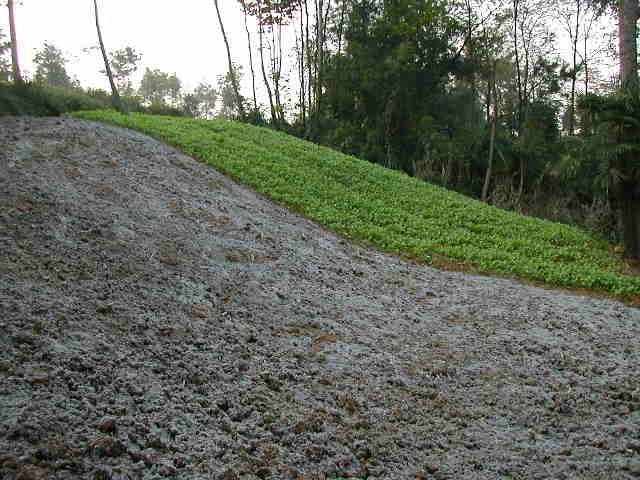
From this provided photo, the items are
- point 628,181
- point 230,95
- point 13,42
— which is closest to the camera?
point 628,181

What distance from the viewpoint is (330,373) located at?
10.9ft

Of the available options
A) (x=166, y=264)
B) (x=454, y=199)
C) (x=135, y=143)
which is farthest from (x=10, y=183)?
(x=454, y=199)

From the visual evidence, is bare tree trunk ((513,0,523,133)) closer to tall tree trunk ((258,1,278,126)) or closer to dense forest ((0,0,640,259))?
dense forest ((0,0,640,259))

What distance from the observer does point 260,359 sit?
10.7 feet

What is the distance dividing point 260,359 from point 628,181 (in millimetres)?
7337

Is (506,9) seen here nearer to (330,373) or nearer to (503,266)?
(503,266)

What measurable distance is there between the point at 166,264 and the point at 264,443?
2.34m

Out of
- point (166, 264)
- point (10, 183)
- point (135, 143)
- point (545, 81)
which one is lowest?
point (166, 264)

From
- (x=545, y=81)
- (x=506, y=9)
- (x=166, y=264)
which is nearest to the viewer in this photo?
(x=166, y=264)

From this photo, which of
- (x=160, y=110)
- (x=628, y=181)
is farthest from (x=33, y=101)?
(x=628, y=181)

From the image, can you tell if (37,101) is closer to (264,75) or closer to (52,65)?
(264,75)

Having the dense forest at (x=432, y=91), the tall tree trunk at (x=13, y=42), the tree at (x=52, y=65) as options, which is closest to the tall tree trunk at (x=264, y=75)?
the dense forest at (x=432, y=91)

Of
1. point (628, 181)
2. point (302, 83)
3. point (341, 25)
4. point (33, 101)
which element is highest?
point (341, 25)

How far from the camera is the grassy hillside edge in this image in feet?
24.2
